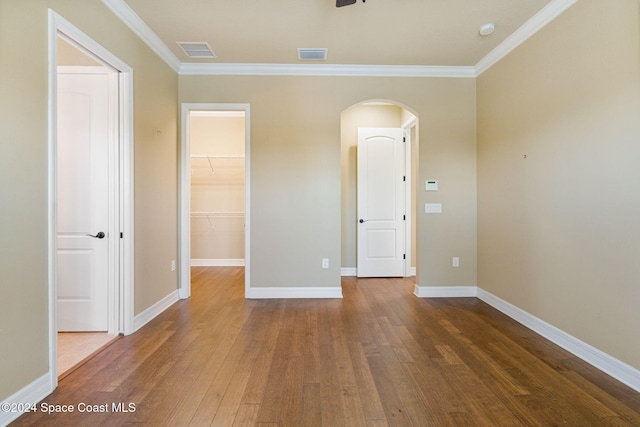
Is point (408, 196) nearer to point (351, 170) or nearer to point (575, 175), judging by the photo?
point (351, 170)

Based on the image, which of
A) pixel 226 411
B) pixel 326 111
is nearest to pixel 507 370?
pixel 226 411

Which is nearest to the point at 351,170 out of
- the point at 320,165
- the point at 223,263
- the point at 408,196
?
the point at 408,196

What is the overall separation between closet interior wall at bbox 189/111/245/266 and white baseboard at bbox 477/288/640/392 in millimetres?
4430

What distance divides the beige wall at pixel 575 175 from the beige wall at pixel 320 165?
0.49m

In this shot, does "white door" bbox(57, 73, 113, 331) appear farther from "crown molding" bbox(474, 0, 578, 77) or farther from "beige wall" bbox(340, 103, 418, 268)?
"crown molding" bbox(474, 0, 578, 77)

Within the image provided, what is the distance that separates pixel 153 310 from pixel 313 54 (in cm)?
335

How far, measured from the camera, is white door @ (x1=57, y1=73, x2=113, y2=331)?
2631 mm

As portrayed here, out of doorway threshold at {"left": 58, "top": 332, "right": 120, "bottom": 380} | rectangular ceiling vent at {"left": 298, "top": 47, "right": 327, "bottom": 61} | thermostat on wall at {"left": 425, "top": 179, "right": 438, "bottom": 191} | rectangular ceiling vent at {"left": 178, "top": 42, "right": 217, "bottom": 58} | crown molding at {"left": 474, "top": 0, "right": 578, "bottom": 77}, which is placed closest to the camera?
doorway threshold at {"left": 58, "top": 332, "right": 120, "bottom": 380}

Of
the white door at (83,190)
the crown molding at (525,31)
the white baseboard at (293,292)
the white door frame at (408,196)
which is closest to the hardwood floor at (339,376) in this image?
the white baseboard at (293,292)

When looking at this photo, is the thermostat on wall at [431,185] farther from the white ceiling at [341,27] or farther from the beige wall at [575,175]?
the white ceiling at [341,27]

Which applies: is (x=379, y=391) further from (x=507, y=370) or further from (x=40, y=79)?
(x=40, y=79)

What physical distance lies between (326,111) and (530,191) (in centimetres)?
241

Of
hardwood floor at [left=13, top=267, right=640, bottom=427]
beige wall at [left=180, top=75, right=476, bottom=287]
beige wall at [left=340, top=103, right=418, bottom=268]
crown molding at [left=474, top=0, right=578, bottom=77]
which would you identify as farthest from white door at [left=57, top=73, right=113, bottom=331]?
crown molding at [left=474, top=0, right=578, bottom=77]

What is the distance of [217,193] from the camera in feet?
19.0
